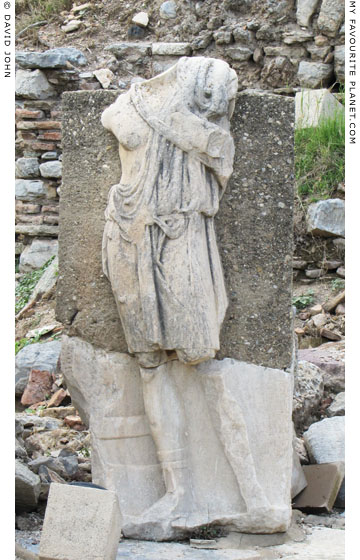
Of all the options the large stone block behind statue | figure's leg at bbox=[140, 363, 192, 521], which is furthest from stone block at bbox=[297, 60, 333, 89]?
figure's leg at bbox=[140, 363, 192, 521]

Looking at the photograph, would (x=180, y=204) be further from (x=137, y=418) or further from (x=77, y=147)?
(x=137, y=418)

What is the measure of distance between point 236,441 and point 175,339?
58 cm

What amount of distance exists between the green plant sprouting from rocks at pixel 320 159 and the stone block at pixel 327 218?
0.50 ft

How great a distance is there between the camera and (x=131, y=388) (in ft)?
14.8

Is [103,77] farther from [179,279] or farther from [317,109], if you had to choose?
[179,279]

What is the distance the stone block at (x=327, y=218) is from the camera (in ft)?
24.0

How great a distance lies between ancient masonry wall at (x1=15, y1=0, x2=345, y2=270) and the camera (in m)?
8.24

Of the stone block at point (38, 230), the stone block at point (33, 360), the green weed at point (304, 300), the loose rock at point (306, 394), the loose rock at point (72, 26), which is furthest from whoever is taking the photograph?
the loose rock at point (72, 26)

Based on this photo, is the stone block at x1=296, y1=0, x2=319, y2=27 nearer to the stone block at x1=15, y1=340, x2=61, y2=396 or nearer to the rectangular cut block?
the stone block at x1=15, y1=340, x2=61, y2=396

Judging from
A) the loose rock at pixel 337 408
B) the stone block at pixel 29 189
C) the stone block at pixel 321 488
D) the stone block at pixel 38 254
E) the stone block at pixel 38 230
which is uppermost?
the stone block at pixel 29 189

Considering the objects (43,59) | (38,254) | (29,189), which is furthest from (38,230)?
(43,59)

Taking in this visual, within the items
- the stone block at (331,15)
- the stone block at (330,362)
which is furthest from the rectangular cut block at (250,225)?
the stone block at (331,15)

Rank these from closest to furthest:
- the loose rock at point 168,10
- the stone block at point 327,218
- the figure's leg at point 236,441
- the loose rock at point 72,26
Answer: the figure's leg at point 236,441 < the stone block at point 327,218 < the loose rock at point 168,10 < the loose rock at point 72,26

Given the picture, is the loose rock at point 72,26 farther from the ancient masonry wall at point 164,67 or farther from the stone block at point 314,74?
the stone block at point 314,74
